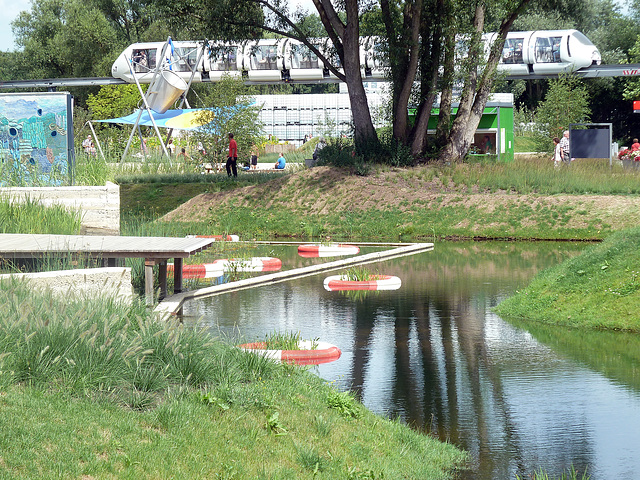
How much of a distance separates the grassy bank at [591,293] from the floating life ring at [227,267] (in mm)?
5805

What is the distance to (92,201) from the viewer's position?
15.8 metres

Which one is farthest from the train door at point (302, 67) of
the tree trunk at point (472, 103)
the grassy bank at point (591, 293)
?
the grassy bank at point (591, 293)

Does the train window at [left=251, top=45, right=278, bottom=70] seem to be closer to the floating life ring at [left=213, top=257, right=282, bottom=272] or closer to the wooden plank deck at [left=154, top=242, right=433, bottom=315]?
the wooden plank deck at [left=154, top=242, right=433, bottom=315]

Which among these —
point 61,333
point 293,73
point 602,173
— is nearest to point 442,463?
point 61,333

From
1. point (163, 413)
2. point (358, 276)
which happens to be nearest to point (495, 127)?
point (358, 276)

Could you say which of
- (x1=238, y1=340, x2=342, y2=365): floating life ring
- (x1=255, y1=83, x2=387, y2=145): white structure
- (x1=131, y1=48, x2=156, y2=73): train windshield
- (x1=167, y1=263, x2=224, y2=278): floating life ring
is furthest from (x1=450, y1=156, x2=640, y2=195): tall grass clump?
(x1=255, y1=83, x2=387, y2=145): white structure

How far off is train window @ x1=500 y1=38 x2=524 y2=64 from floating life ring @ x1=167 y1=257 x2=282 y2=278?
102 feet

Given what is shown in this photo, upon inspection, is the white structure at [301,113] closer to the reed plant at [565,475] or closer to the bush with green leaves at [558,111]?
the bush with green leaves at [558,111]

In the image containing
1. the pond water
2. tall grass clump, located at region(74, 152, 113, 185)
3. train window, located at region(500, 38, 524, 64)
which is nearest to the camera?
the pond water

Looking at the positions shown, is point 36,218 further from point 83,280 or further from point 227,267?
point 83,280

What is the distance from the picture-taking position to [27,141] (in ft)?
65.1

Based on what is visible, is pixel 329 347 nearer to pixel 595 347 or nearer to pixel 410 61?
pixel 595 347

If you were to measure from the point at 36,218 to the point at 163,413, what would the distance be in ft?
31.0

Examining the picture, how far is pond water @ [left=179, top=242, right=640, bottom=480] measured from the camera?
22.3 ft
